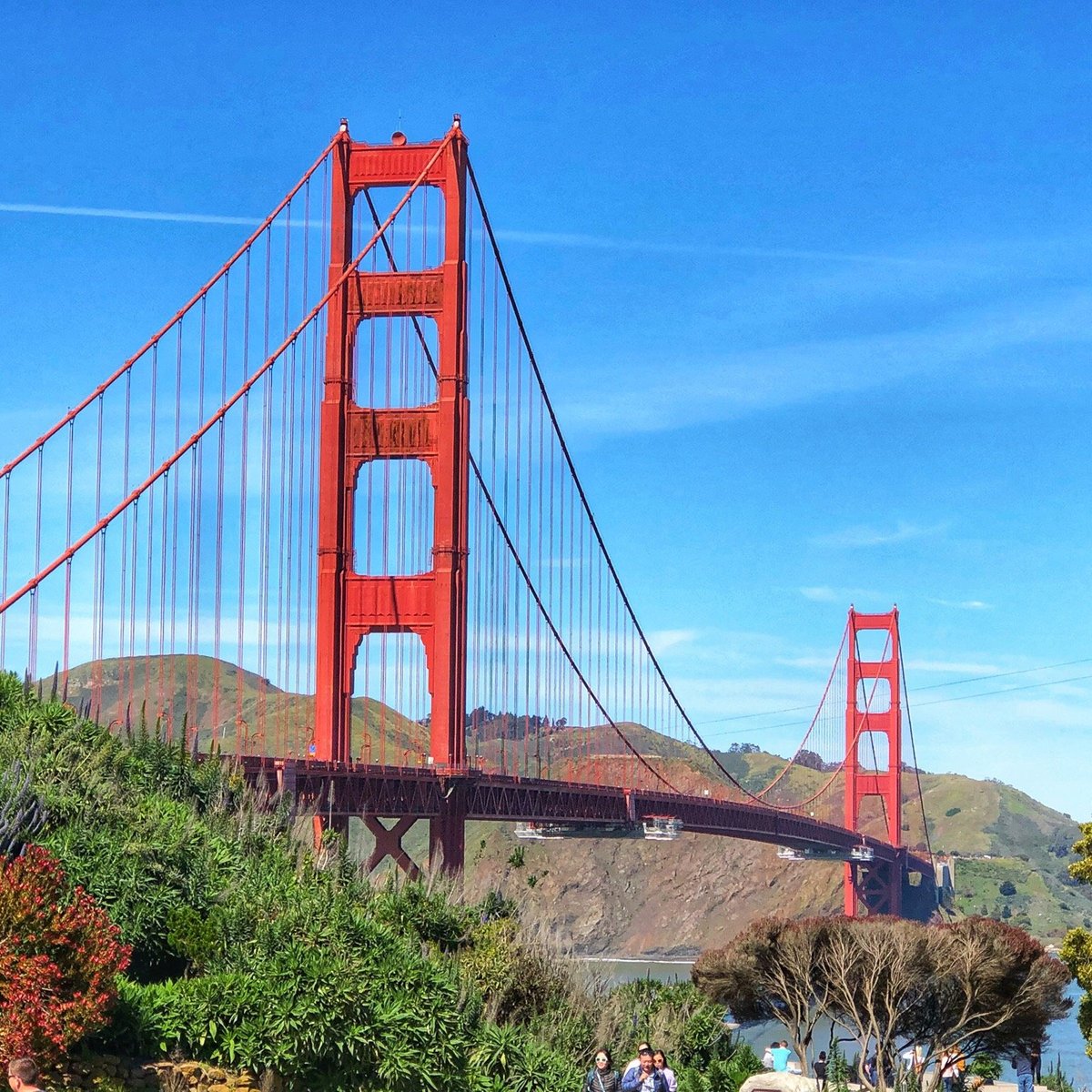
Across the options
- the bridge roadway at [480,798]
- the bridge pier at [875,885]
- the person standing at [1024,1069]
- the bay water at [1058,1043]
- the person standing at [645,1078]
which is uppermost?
the bridge roadway at [480,798]

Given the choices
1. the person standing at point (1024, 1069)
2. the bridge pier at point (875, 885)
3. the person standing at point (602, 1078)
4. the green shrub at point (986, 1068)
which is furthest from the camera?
the bridge pier at point (875, 885)

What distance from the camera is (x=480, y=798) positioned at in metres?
54.3

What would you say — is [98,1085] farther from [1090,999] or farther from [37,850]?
[1090,999]

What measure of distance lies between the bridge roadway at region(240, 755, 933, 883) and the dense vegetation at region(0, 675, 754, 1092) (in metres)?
5.98

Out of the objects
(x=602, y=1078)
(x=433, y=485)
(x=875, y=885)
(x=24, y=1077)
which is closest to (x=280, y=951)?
(x=602, y=1078)

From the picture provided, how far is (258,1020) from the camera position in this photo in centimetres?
2188

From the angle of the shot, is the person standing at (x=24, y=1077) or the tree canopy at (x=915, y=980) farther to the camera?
the tree canopy at (x=915, y=980)

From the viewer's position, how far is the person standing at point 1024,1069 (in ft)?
107

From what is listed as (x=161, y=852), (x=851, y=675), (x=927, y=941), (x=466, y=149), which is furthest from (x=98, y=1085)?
(x=851, y=675)

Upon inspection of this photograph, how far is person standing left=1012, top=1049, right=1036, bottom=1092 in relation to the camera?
32.6 metres

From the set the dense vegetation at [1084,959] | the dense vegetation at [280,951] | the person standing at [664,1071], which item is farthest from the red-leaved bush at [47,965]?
the dense vegetation at [1084,959]

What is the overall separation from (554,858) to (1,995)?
158 meters

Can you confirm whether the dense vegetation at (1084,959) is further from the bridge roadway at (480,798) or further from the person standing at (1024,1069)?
the bridge roadway at (480,798)

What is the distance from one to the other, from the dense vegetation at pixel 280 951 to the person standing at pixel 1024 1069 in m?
4.73
